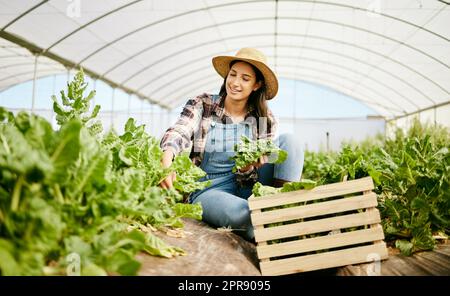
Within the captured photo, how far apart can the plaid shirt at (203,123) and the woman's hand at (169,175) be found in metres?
0.27

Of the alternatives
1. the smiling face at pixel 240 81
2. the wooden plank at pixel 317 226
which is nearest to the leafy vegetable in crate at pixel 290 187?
the wooden plank at pixel 317 226

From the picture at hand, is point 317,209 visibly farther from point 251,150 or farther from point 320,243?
point 251,150

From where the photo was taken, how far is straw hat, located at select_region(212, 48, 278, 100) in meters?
2.58

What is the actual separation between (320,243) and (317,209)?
15 centimetres

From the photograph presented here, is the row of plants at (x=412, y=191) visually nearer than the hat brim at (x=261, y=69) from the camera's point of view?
Yes

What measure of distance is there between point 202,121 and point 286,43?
9.52 m

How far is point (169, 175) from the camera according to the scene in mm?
1959

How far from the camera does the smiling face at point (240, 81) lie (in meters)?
2.62

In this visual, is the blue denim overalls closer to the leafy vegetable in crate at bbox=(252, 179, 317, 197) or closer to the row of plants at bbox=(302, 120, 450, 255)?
the leafy vegetable in crate at bbox=(252, 179, 317, 197)

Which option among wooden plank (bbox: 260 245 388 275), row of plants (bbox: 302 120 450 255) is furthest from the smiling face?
wooden plank (bbox: 260 245 388 275)

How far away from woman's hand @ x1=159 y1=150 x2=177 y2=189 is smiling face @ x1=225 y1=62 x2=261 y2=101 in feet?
2.18

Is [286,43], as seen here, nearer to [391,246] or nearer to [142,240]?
[391,246]

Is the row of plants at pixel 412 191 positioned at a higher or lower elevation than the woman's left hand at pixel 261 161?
lower

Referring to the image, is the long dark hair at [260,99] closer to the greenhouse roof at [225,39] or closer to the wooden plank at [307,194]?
the wooden plank at [307,194]
